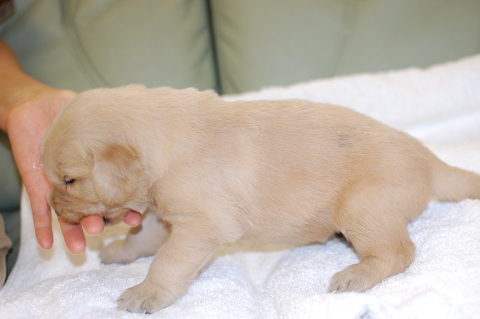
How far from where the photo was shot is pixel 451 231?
2.38 m

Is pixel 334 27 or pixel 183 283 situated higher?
pixel 334 27

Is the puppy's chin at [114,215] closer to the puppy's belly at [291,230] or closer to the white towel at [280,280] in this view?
the white towel at [280,280]

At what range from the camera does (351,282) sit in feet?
7.03

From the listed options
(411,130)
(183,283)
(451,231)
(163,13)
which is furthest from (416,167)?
(163,13)

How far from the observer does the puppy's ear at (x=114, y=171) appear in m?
2.09

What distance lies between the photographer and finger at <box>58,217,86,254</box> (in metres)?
2.59

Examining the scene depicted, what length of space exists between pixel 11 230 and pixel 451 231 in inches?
129

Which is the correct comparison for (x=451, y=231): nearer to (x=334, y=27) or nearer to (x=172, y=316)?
(x=172, y=316)

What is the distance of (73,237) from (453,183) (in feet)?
7.96

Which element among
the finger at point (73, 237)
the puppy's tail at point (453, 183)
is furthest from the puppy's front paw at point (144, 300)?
the puppy's tail at point (453, 183)

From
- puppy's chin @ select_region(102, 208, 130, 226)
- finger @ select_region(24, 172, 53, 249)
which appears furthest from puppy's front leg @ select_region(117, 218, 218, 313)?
finger @ select_region(24, 172, 53, 249)

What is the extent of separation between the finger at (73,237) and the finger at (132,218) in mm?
291

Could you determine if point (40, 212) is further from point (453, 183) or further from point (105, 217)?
point (453, 183)

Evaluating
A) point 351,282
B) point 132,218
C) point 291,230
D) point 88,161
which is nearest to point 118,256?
point 132,218
